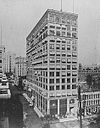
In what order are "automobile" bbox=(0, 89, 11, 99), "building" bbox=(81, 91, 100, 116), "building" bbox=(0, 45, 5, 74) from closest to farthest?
"automobile" bbox=(0, 89, 11, 99) < "building" bbox=(0, 45, 5, 74) < "building" bbox=(81, 91, 100, 116)

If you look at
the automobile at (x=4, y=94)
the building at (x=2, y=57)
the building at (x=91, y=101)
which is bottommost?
the building at (x=91, y=101)

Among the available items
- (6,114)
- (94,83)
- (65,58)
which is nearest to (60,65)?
(65,58)

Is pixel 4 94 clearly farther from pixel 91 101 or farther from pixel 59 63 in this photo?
pixel 91 101

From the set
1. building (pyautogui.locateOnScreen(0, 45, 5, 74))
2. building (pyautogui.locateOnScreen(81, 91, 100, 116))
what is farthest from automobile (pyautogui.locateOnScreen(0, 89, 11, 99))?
building (pyautogui.locateOnScreen(81, 91, 100, 116))

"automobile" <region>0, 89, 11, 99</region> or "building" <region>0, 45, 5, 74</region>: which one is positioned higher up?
"building" <region>0, 45, 5, 74</region>

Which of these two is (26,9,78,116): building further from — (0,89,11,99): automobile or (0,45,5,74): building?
(0,89,11,99): automobile

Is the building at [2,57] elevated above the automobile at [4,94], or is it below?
above

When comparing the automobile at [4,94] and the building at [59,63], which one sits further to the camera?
the building at [59,63]

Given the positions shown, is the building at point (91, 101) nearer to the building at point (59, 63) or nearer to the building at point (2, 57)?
the building at point (59, 63)

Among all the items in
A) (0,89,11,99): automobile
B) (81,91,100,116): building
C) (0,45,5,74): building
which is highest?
Result: (0,45,5,74): building

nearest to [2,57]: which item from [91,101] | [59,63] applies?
[59,63]

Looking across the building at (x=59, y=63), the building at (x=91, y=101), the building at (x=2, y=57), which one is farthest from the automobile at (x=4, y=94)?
the building at (x=91, y=101)

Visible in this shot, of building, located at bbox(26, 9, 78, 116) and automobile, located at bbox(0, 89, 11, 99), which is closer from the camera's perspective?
automobile, located at bbox(0, 89, 11, 99)

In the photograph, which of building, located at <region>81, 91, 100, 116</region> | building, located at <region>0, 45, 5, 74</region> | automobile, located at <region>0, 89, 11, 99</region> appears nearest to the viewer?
automobile, located at <region>0, 89, 11, 99</region>
